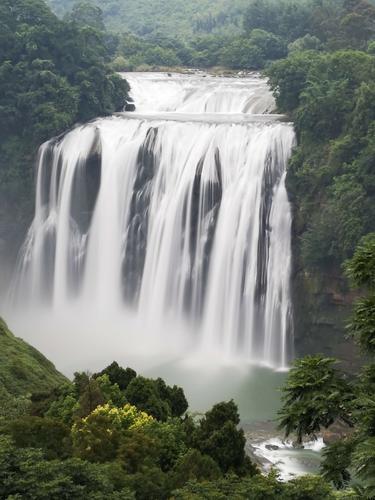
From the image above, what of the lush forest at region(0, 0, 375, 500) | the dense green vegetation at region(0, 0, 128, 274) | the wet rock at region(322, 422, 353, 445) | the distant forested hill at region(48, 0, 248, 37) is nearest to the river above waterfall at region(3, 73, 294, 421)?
the lush forest at region(0, 0, 375, 500)

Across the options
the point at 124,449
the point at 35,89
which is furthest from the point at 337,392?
the point at 35,89

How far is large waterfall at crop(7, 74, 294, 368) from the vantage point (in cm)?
3772

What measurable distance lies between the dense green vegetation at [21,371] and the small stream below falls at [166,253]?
4.54 m

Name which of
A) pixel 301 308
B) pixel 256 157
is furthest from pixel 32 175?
pixel 301 308

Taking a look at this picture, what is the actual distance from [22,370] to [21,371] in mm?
58

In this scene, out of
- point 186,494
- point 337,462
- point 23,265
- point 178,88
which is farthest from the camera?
point 178,88

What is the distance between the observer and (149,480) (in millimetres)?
15992

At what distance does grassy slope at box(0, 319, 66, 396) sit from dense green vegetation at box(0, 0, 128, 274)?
51.6ft

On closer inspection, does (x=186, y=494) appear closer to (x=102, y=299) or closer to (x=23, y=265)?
(x=102, y=299)

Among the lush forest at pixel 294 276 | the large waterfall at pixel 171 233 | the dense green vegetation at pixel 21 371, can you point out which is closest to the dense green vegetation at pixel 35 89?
the lush forest at pixel 294 276

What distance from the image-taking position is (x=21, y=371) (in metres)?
28.2

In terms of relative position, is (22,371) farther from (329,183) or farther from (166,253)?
(329,183)

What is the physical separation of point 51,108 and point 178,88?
10.8 meters

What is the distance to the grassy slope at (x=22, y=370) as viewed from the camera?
89.9ft
